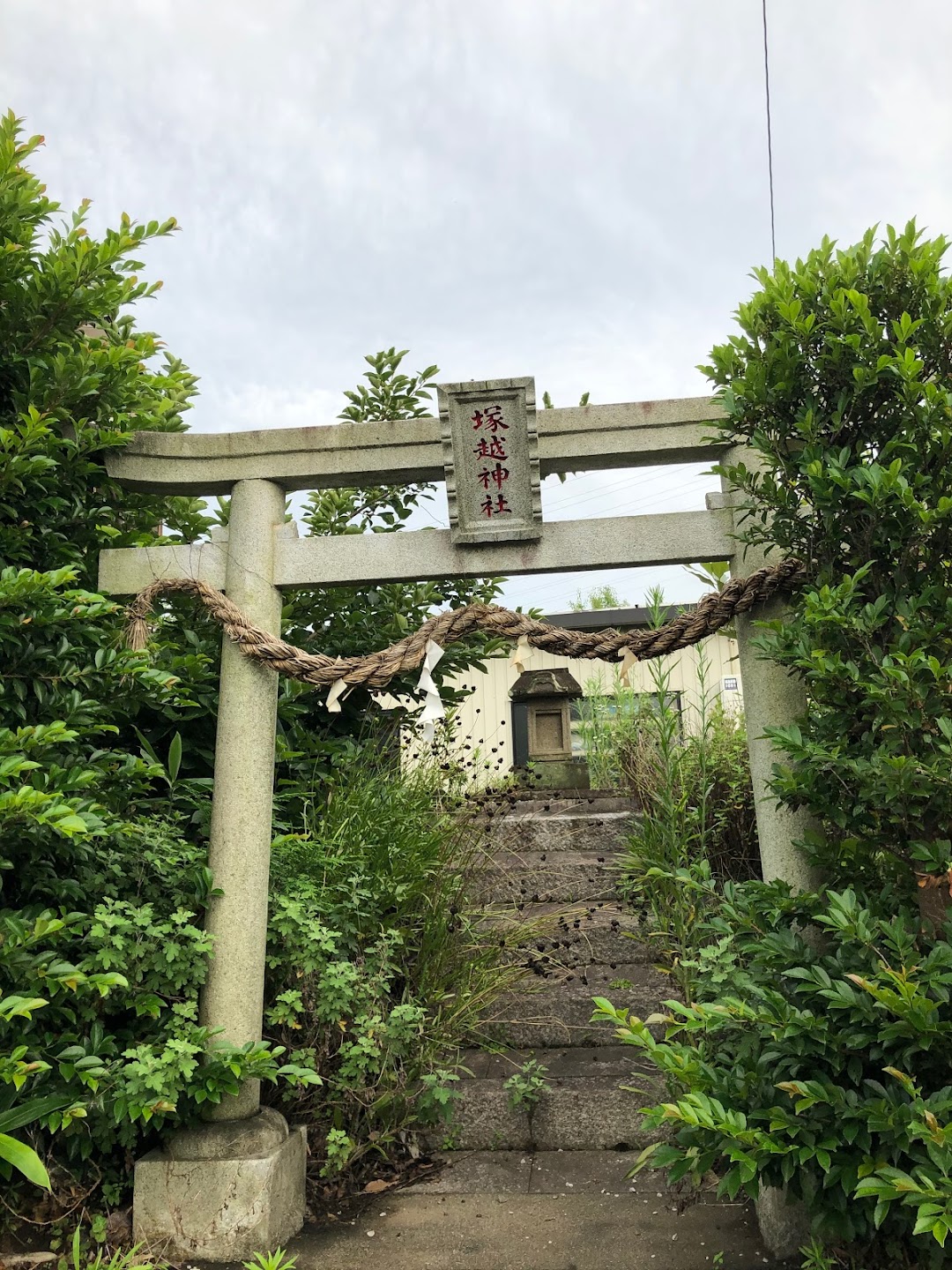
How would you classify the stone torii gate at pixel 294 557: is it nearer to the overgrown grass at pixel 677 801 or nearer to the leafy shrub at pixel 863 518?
the leafy shrub at pixel 863 518

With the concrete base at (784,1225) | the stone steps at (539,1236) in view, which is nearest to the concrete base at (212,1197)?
the stone steps at (539,1236)

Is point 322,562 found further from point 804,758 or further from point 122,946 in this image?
point 804,758

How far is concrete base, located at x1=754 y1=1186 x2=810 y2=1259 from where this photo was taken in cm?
285

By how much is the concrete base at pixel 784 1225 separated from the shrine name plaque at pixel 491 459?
7.42 feet

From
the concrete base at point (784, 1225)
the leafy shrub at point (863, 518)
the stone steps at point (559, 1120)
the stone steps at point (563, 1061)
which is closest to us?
the leafy shrub at point (863, 518)

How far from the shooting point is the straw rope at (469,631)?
3.16 metres

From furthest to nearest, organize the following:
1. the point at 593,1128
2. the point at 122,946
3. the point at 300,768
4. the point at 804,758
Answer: the point at 300,768
the point at 593,1128
the point at 122,946
the point at 804,758

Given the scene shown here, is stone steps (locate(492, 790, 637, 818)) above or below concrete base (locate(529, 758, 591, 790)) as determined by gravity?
below

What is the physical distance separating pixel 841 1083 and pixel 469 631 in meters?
1.78

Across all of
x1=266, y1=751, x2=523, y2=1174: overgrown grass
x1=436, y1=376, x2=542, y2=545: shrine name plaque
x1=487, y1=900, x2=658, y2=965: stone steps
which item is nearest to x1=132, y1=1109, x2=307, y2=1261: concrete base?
x1=266, y1=751, x2=523, y2=1174: overgrown grass

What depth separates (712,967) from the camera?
3.09 m

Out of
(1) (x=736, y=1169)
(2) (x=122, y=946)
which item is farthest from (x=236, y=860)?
(1) (x=736, y=1169)

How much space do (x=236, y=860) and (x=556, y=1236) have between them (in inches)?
64.0

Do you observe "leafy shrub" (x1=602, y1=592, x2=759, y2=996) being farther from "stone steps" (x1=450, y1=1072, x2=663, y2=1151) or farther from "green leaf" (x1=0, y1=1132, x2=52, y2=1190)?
"green leaf" (x1=0, y1=1132, x2=52, y2=1190)
